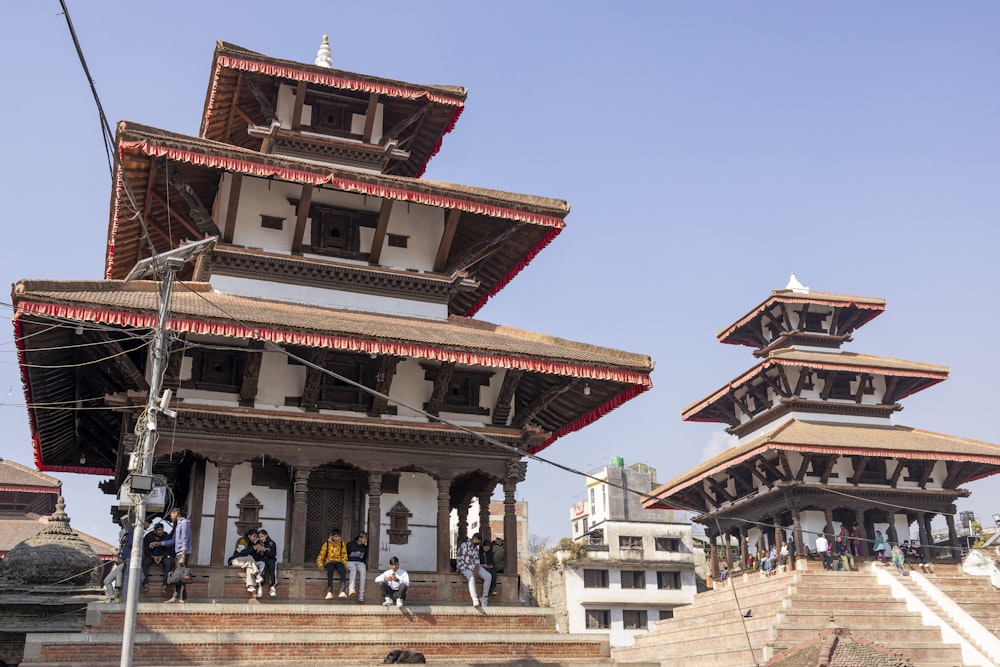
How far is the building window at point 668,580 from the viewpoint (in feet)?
201

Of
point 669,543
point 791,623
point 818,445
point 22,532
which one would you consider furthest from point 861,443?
point 22,532

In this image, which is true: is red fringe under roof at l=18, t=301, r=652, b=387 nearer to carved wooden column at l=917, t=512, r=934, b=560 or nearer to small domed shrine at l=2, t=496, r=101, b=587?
small domed shrine at l=2, t=496, r=101, b=587

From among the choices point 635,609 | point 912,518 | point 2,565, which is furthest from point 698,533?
point 2,565

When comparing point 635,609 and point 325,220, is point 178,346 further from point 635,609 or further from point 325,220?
point 635,609

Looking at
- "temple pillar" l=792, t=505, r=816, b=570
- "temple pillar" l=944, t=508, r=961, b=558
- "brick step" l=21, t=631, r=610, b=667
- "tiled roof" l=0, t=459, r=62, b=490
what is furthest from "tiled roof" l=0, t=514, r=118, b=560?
"temple pillar" l=944, t=508, r=961, b=558

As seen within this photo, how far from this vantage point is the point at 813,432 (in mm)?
35594

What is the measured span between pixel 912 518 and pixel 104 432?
1136 inches

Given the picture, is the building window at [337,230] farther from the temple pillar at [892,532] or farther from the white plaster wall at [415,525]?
the temple pillar at [892,532]

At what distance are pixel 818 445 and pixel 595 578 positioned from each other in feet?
95.6

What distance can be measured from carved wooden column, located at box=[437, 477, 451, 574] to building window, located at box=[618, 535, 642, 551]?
47.0 meters

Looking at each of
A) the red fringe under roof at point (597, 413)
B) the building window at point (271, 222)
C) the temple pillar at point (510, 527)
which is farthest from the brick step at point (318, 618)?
the building window at point (271, 222)

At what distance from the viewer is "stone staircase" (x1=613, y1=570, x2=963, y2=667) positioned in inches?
1024

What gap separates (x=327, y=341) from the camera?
15.7 metres

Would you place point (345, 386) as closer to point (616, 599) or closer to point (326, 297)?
point (326, 297)
